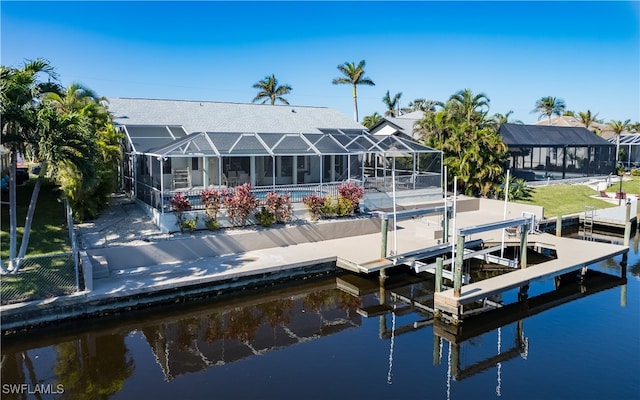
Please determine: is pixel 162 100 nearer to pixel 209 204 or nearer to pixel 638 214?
pixel 209 204

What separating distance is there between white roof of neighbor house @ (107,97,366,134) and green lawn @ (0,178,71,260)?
5.36 m

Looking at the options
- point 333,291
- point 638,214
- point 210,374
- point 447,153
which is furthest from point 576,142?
point 210,374

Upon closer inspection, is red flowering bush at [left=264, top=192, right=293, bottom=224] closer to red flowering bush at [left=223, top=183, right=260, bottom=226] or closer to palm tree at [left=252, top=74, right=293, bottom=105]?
red flowering bush at [left=223, top=183, right=260, bottom=226]

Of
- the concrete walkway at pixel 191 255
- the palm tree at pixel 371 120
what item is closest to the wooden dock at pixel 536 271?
the concrete walkway at pixel 191 255

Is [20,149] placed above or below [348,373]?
above

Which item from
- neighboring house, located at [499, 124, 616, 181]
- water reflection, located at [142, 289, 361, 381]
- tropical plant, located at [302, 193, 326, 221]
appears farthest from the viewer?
neighboring house, located at [499, 124, 616, 181]

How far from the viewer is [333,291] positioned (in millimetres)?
14562

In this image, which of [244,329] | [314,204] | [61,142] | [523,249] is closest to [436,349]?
[244,329]

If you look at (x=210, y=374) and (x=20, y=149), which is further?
(x=20, y=149)

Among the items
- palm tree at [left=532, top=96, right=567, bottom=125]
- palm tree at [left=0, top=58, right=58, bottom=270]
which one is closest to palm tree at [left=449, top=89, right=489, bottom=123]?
palm tree at [left=0, top=58, right=58, bottom=270]

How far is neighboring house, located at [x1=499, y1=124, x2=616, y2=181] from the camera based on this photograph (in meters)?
34.4

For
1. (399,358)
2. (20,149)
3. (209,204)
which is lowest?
(399,358)

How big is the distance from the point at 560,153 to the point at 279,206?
28452 millimetres

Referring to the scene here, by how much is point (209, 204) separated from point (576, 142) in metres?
31.4
